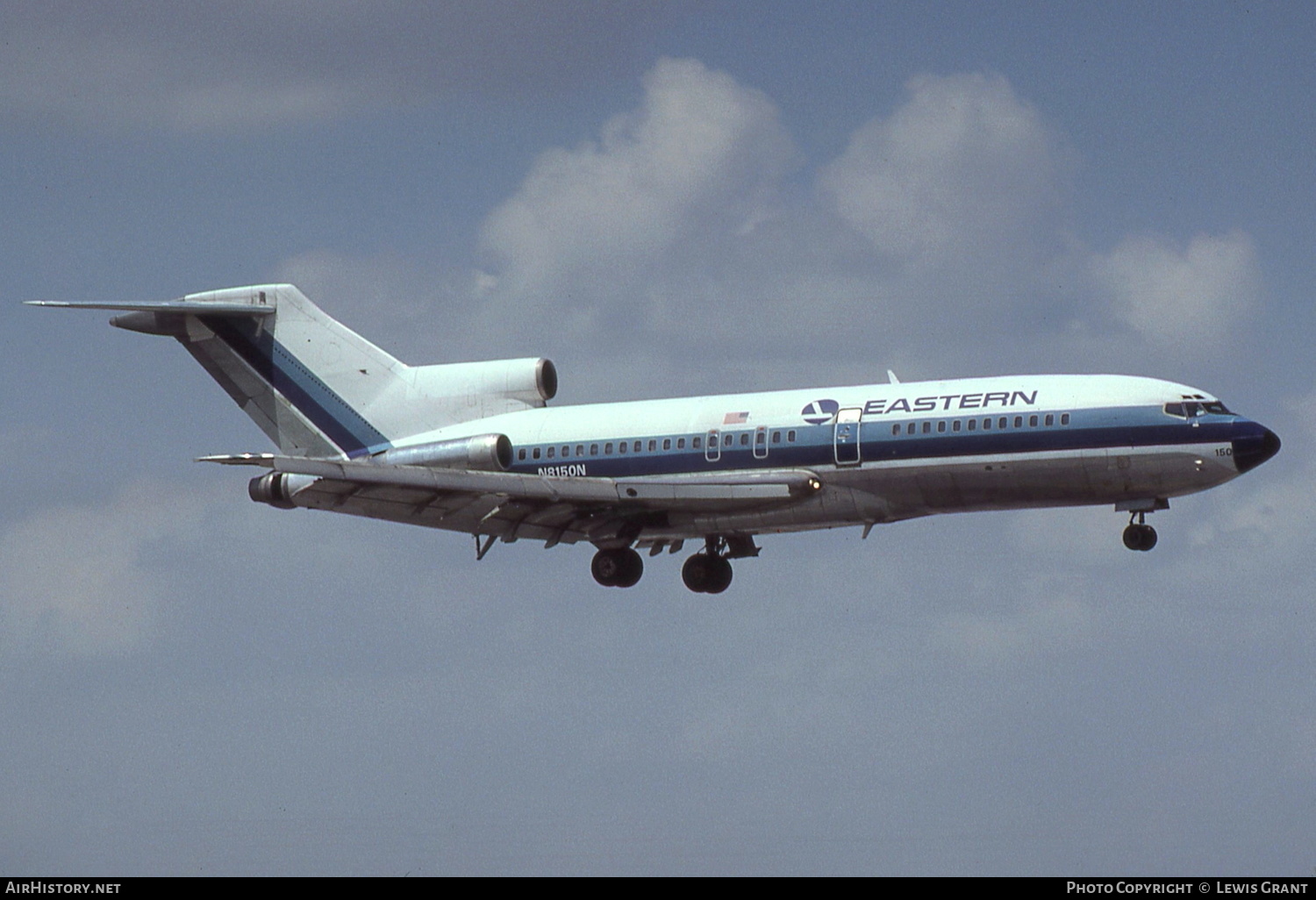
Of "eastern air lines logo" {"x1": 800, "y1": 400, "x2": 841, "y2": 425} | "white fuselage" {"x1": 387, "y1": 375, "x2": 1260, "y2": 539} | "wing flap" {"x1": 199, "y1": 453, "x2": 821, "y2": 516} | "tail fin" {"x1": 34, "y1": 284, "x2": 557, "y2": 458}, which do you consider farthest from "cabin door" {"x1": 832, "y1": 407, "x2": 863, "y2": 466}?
"tail fin" {"x1": 34, "y1": 284, "x2": 557, "y2": 458}

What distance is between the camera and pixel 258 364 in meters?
51.3

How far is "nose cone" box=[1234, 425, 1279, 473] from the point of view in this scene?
1563 inches

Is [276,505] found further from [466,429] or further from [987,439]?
[987,439]

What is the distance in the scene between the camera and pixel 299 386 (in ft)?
166

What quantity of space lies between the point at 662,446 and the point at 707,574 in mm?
5413

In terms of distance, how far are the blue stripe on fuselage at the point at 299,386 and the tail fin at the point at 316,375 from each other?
0.9 inches

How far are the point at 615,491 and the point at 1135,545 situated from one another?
1146cm

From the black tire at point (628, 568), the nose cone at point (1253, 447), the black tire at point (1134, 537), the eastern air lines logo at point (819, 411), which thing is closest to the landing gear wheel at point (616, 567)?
the black tire at point (628, 568)

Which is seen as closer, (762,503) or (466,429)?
(762,503)

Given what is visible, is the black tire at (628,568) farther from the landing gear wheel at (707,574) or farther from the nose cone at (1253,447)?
the nose cone at (1253,447)
